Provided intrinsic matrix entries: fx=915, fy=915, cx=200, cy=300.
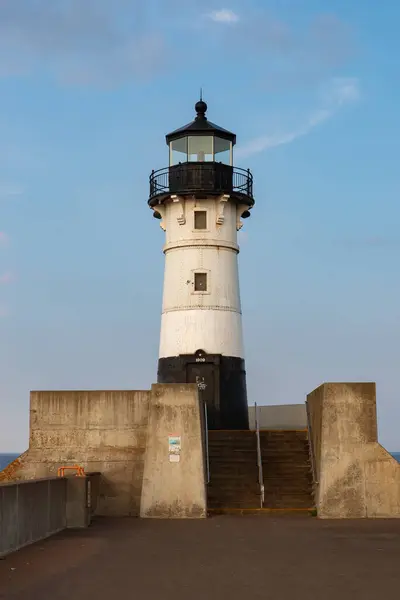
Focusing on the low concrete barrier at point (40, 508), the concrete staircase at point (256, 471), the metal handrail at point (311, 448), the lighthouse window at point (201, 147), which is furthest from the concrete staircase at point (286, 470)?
the lighthouse window at point (201, 147)

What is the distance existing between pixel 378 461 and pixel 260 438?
15.7 feet

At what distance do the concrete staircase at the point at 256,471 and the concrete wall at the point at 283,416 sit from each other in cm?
274

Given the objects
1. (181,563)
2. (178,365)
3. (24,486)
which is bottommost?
(181,563)

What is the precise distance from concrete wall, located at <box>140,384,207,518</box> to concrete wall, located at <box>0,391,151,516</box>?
2.90 feet

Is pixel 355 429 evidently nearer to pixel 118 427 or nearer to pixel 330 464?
pixel 330 464

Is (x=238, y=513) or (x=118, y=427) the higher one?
(x=118, y=427)

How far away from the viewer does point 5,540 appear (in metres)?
14.2

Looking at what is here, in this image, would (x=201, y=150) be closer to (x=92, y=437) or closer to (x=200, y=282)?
(x=200, y=282)

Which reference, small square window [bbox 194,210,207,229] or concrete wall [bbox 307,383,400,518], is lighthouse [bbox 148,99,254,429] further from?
concrete wall [bbox 307,383,400,518]

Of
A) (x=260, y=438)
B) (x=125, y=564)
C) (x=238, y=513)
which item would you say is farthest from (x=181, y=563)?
(x=260, y=438)

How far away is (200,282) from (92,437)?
8.40m

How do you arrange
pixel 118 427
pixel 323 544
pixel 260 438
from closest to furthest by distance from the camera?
pixel 323 544
pixel 118 427
pixel 260 438

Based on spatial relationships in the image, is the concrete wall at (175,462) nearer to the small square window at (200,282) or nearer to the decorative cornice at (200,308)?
the decorative cornice at (200,308)

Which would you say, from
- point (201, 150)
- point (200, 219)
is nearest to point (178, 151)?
point (201, 150)
